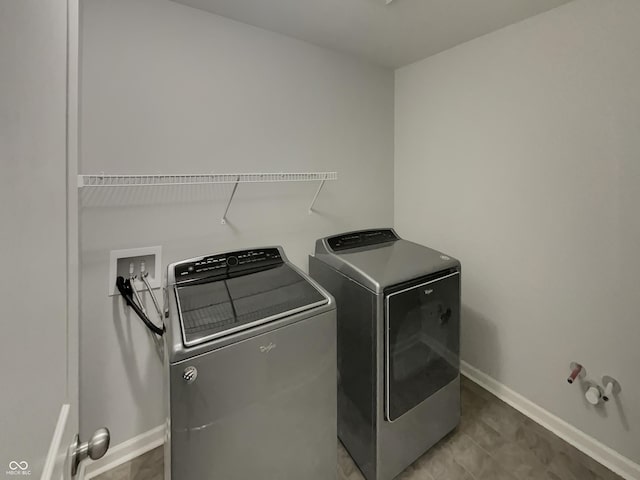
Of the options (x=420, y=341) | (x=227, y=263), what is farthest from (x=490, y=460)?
(x=227, y=263)

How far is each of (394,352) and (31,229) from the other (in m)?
1.38

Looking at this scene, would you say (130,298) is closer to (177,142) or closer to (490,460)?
(177,142)

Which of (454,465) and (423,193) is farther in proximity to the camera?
(423,193)

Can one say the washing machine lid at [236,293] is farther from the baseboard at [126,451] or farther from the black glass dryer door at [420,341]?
the baseboard at [126,451]

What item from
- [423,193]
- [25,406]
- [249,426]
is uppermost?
[423,193]

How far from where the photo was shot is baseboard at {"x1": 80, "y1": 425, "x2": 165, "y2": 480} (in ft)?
4.99

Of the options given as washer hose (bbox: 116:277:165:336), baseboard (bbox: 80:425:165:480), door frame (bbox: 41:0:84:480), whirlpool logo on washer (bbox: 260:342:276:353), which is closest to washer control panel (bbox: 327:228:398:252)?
whirlpool logo on washer (bbox: 260:342:276:353)

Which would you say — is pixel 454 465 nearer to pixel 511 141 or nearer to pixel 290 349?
pixel 290 349

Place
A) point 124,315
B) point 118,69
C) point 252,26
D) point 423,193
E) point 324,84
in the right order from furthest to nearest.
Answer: point 423,193 → point 324,84 → point 252,26 → point 124,315 → point 118,69

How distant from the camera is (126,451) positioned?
159 centimetres

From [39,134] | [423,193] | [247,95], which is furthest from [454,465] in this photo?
[247,95]

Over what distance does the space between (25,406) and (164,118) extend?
152 centimetres

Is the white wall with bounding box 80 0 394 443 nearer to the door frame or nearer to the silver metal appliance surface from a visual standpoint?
the silver metal appliance surface

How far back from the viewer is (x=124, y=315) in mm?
1524
